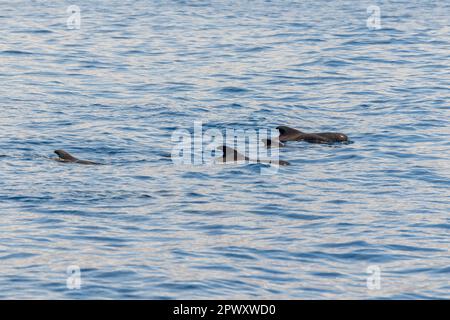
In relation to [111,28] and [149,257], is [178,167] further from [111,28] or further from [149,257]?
[111,28]

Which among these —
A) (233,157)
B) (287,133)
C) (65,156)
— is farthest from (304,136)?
(65,156)

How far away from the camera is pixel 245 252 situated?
13.6 metres

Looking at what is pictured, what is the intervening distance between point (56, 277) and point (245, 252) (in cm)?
264

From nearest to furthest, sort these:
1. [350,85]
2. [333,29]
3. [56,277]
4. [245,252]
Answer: [56,277] < [245,252] < [350,85] < [333,29]

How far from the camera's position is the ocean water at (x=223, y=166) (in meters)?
12.9

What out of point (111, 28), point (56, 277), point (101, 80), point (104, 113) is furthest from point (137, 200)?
point (111, 28)

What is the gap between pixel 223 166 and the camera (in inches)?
722

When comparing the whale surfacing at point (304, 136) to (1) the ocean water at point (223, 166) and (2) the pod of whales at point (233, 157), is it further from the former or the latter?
(2) the pod of whales at point (233, 157)

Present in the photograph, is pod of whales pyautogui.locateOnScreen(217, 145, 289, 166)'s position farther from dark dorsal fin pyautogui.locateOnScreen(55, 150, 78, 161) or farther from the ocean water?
dark dorsal fin pyautogui.locateOnScreen(55, 150, 78, 161)

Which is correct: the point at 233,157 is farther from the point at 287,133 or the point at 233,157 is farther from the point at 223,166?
the point at 287,133

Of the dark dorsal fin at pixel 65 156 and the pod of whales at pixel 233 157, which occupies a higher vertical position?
the dark dorsal fin at pixel 65 156

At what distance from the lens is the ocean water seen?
42.4ft

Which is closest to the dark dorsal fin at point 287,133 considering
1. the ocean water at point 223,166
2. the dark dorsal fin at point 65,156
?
the ocean water at point 223,166

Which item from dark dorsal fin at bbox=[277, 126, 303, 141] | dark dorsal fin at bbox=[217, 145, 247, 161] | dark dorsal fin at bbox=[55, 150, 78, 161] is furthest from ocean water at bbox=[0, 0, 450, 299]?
dark dorsal fin at bbox=[277, 126, 303, 141]
